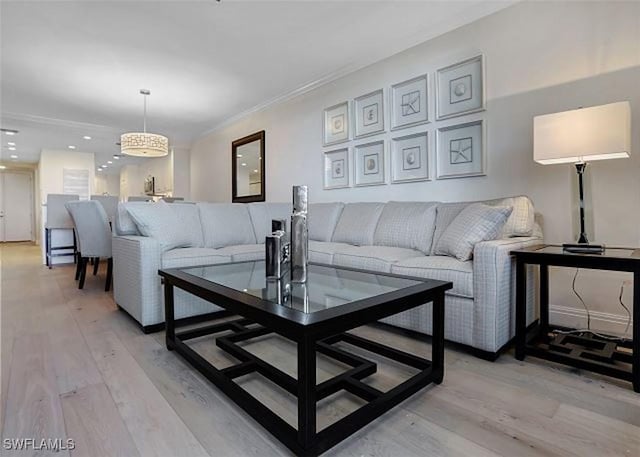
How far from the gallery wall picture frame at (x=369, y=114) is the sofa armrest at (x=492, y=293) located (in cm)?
192

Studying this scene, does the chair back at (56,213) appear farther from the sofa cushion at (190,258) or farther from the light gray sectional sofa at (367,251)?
the sofa cushion at (190,258)

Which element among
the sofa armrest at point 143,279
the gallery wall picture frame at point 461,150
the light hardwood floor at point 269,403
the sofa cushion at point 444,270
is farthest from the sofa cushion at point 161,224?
the gallery wall picture frame at point 461,150

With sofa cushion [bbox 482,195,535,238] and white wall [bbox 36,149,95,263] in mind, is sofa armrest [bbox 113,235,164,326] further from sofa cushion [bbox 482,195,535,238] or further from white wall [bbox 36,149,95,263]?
white wall [bbox 36,149,95,263]

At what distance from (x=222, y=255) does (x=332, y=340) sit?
1.12 meters

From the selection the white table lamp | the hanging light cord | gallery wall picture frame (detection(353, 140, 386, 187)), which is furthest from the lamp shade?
gallery wall picture frame (detection(353, 140, 386, 187))

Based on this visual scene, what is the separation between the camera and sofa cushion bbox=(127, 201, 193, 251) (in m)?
2.54

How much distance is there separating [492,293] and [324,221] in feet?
6.28

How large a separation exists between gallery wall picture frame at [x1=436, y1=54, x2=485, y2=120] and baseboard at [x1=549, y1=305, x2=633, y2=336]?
158cm

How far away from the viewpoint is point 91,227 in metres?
3.60

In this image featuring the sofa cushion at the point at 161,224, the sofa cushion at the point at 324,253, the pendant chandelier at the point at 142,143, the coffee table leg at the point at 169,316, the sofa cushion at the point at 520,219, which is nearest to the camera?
the coffee table leg at the point at 169,316

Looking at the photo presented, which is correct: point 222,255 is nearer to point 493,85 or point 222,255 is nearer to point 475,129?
point 475,129

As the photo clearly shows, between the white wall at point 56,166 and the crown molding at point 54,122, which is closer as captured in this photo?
the crown molding at point 54,122

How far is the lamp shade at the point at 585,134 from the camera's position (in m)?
1.64

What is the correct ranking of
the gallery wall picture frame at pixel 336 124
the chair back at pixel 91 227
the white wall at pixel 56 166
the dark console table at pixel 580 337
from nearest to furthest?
the dark console table at pixel 580 337 → the chair back at pixel 91 227 → the gallery wall picture frame at pixel 336 124 → the white wall at pixel 56 166
